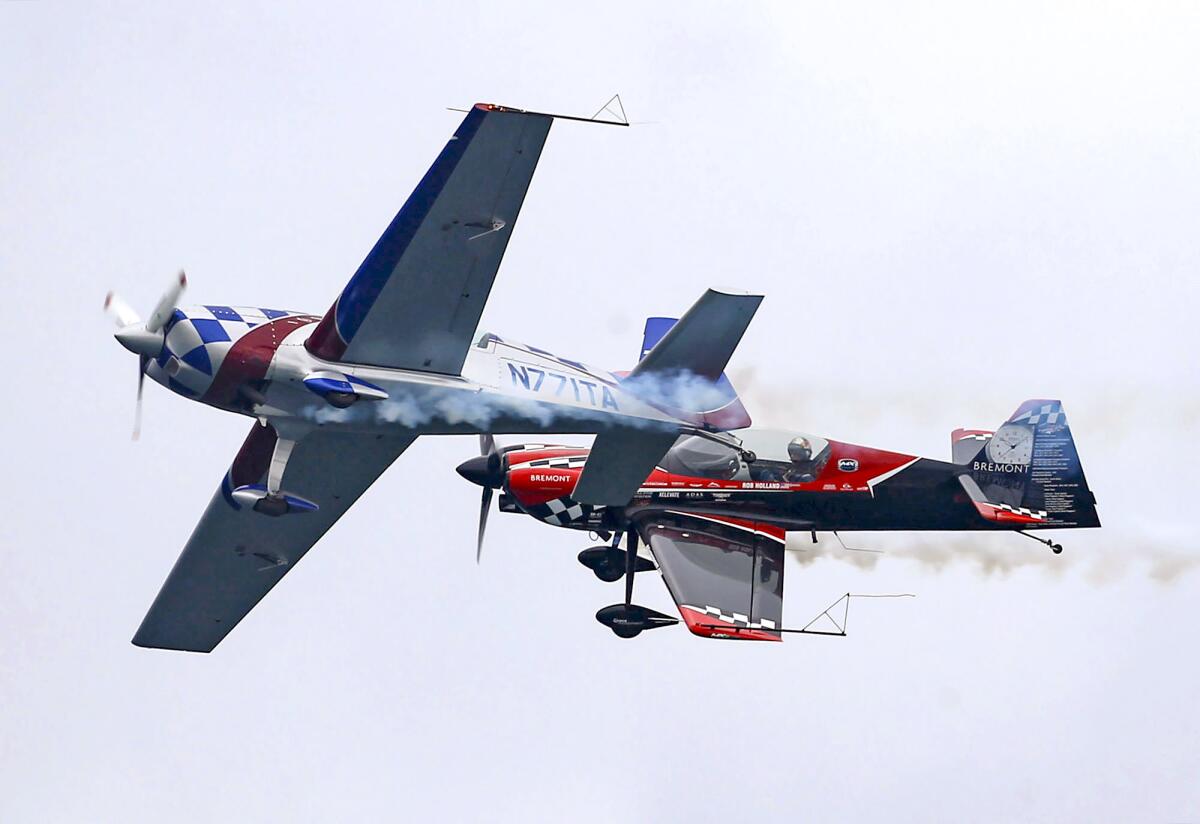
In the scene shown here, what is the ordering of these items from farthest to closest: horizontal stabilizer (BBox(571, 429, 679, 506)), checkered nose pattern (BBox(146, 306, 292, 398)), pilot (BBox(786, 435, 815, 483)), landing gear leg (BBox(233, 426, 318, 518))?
pilot (BBox(786, 435, 815, 483))
horizontal stabilizer (BBox(571, 429, 679, 506))
landing gear leg (BBox(233, 426, 318, 518))
checkered nose pattern (BBox(146, 306, 292, 398))

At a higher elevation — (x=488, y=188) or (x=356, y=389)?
(x=488, y=188)

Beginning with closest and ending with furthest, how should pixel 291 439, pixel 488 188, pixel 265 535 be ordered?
pixel 488 188, pixel 291 439, pixel 265 535

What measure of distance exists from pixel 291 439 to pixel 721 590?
24.7 feet

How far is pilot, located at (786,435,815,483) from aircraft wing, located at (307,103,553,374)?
23.6 ft

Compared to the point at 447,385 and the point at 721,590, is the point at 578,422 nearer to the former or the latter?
the point at 447,385

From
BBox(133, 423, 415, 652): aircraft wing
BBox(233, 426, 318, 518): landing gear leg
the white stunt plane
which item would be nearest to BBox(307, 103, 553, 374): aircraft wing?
the white stunt plane

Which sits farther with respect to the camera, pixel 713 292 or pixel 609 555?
pixel 609 555

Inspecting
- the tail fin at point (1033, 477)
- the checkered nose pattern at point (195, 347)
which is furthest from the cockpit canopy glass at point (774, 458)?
the checkered nose pattern at point (195, 347)

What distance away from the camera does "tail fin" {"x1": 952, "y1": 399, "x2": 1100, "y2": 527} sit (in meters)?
35.3

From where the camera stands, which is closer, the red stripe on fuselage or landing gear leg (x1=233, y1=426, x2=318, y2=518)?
the red stripe on fuselage

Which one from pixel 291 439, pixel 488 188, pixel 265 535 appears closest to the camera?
pixel 488 188

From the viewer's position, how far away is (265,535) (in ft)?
111

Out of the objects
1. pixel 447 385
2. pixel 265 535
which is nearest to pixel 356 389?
pixel 447 385

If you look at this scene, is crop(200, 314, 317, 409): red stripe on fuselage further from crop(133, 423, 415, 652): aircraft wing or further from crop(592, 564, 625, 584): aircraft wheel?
crop(592, 564, 625, 584): aircraft wheel
